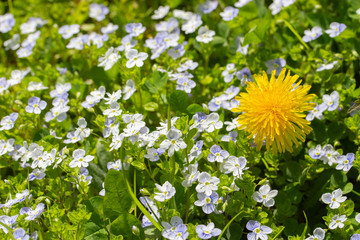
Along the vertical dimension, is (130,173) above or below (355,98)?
below

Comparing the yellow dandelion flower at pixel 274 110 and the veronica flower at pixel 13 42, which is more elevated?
the yellow dandelion flower at pixel 274 110

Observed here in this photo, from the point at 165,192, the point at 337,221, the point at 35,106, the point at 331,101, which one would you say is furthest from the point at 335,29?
the point at 35,106

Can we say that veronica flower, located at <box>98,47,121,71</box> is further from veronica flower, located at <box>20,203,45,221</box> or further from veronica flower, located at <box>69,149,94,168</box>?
veronica flower, located at <box>20,203,45,221</box>

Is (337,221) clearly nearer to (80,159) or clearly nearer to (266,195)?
(266,195)

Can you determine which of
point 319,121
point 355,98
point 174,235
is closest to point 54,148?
point 174,235

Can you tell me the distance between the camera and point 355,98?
225cm

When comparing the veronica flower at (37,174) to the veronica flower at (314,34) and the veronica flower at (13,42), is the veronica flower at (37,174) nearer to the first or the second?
the veronica flower at (13,42)

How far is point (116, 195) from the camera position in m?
1.89

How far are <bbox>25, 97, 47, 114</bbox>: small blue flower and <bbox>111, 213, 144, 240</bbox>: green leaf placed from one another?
2.76 ft

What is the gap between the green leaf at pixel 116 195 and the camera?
6.15 ft

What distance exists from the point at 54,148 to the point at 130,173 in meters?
0.39

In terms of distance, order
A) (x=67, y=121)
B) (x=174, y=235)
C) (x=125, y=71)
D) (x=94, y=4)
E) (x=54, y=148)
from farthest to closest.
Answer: (x=94, y=4) < (x=67, y=121) < (x=125, y=71) < (x=54, y=148) < (x=174, y=235)

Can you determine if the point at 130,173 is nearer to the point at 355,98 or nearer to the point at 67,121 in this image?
the point at 67,121

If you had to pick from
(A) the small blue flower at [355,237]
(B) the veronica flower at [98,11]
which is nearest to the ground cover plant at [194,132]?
(A) the small blue flower at [355,237]
